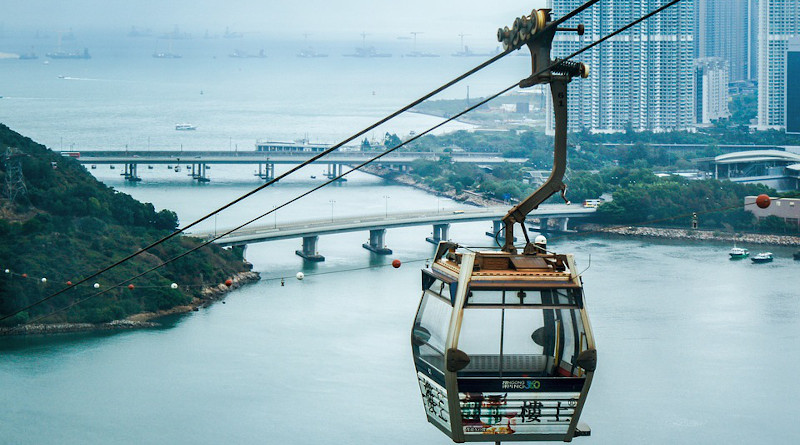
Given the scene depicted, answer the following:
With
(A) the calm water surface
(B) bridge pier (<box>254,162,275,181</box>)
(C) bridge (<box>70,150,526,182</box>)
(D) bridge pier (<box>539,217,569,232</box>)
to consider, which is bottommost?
(A) the calm water surface

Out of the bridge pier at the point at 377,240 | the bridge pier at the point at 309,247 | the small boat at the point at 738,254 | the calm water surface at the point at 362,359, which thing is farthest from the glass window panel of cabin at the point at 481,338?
the small boat at the point at 738,254

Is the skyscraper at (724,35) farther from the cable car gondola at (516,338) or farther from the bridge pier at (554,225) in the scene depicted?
the cable car gondola at (516,338)

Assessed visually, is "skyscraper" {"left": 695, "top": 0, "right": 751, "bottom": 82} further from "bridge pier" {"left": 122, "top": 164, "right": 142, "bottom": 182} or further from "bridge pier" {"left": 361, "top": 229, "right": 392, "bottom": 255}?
"bridge pier" {"left": 361, "top": 229, "right": 392, "bottom": 255}

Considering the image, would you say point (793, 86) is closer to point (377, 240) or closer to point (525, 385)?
point (377, 240)

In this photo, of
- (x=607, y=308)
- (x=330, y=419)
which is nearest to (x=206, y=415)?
(x=330, y=419)

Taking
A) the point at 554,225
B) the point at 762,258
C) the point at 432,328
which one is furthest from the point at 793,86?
the point at 432,328

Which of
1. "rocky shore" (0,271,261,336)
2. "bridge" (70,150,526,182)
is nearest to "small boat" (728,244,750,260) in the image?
"rocky shore" (0,271,261,336)
